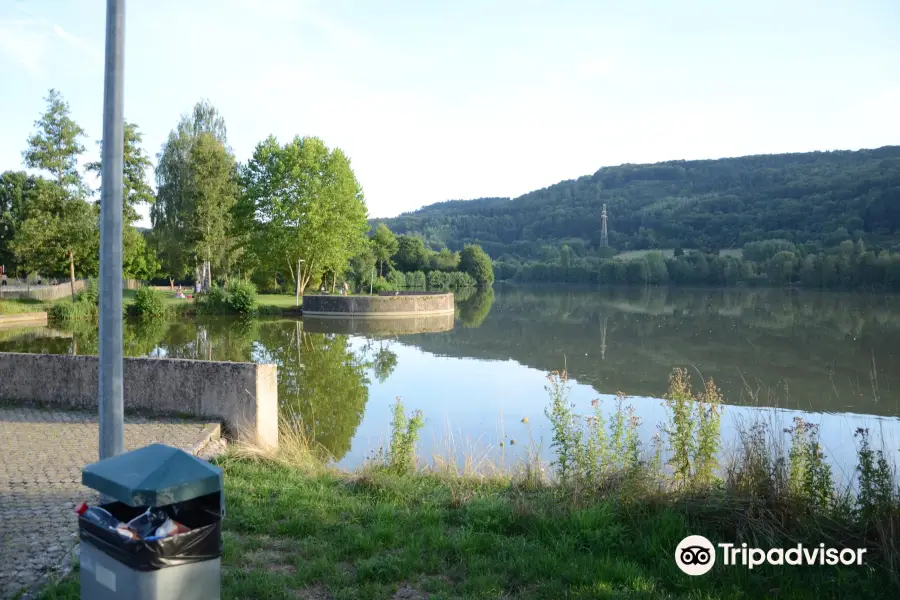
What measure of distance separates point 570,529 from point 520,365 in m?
16.8

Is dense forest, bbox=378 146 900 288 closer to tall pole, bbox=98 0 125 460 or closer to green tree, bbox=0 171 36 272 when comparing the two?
green tree, bbox=0 171 36 272

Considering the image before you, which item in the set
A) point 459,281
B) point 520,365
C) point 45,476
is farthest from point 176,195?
point 459,281

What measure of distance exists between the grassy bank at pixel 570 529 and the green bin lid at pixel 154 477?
4.07 feet

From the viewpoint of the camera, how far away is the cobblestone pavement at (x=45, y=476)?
4188mm

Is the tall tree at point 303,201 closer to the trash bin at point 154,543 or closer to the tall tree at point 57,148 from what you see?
the tall tree at point 57,148

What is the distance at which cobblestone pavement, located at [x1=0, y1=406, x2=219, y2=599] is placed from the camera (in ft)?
13.7

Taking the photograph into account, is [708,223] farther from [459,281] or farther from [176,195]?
[176,195]

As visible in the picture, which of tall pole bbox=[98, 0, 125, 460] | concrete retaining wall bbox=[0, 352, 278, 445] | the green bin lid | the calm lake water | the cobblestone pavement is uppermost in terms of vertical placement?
tall pole bbox=[98, 0, 125, 460]

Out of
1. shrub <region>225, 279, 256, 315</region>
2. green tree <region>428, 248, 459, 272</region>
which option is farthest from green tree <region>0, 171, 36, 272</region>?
green tree <region>428, 248, 459, 272</region>

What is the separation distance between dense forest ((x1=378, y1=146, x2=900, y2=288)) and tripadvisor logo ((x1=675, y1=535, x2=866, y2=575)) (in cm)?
8173

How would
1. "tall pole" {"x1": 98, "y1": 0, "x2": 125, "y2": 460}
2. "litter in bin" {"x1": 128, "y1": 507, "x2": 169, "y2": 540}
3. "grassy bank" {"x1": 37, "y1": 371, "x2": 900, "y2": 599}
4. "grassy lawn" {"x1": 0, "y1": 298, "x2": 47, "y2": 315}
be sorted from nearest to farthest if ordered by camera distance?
"litter in bin" {"x1": 128, "y1": 507, "x2": 169, "y2": 540} < "tall pole" {"x1": 98, "y1": 0, "x2": 125, "y2": 460} < "grassy bank" {"x1": 37, "y1": 371, "x2": 900, "y2": 599} < "grassy lawn" {"x1": 0, "y1": 298, "x2": 47, "y2": 315}

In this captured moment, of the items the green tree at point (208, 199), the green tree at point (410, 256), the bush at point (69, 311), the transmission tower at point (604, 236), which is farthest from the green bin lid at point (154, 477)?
the transmission tower at point (604, 236)

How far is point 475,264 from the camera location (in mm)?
98500

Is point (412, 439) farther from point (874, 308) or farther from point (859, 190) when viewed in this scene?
point (859, 190)
